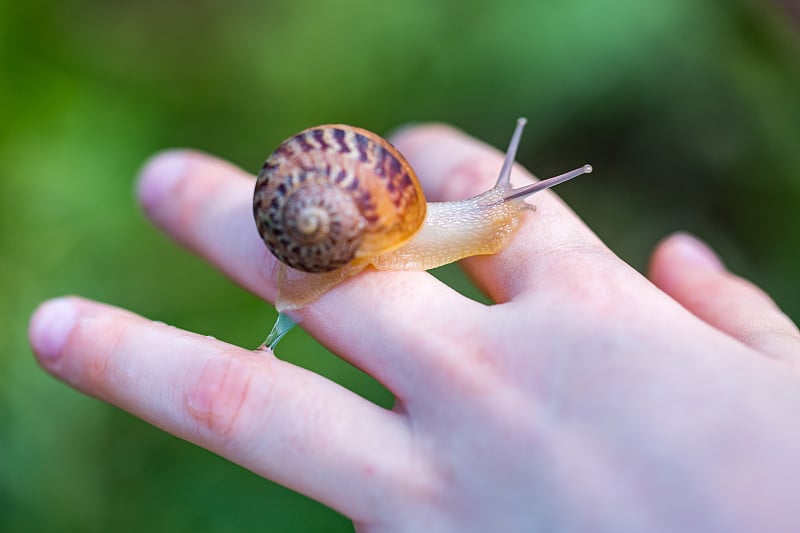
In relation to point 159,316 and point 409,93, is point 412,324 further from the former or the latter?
point 409,93

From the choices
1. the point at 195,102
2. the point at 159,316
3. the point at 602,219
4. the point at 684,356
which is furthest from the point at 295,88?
the point at 684,356

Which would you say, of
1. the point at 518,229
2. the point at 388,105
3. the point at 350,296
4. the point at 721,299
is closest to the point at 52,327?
the point at 350,296

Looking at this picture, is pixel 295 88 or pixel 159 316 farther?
pixel 295 88

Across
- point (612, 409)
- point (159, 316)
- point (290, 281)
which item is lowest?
point (159, 316)

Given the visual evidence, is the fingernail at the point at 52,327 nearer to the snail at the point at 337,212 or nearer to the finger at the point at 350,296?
the finger at the point at 350,296

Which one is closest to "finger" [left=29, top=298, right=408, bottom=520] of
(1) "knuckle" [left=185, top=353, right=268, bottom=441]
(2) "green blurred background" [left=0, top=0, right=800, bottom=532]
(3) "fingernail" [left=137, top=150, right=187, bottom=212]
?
(1) "knuckle" [left=185, top=353, right=268, bottom=441]

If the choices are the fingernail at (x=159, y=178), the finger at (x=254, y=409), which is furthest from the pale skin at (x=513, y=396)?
the fingernail at (x=159, y=178)

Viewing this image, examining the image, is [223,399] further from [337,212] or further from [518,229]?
[518,229]
